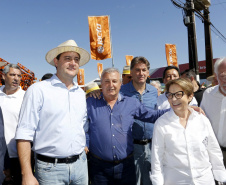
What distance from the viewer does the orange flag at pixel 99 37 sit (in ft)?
29.7

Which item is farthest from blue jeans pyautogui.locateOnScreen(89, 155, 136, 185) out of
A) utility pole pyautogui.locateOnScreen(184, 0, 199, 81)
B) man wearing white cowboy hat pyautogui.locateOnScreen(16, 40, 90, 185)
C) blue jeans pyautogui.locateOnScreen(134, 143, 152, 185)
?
utility pole pyautogui.locateOnScreen(184, 0, 199, 81)

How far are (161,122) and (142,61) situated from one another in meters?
1.52

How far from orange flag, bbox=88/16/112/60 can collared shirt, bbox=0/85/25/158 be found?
6.15 m

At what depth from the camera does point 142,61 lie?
10.9ft

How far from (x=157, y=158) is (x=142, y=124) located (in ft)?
3.60

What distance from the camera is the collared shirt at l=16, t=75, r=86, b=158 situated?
193 centimetres

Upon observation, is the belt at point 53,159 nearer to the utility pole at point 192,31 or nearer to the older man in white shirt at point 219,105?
the older man in white shirt at point 219,105

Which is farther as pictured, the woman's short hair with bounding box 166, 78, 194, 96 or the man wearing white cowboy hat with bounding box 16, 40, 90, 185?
the woman's short hair with bounding box 166, 78, 194, 96

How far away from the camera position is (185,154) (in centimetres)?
196

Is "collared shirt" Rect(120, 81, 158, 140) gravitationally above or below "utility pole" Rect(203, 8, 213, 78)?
below

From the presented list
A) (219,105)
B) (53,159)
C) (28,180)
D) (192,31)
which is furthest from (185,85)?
(192,31)

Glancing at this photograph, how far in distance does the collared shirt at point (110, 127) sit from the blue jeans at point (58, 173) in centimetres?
39

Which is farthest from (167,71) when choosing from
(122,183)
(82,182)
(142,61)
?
(82,182)

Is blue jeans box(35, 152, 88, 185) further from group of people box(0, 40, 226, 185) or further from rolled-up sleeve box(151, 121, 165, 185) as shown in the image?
rolled-up sleeve box(151, 121, 165, 185)
